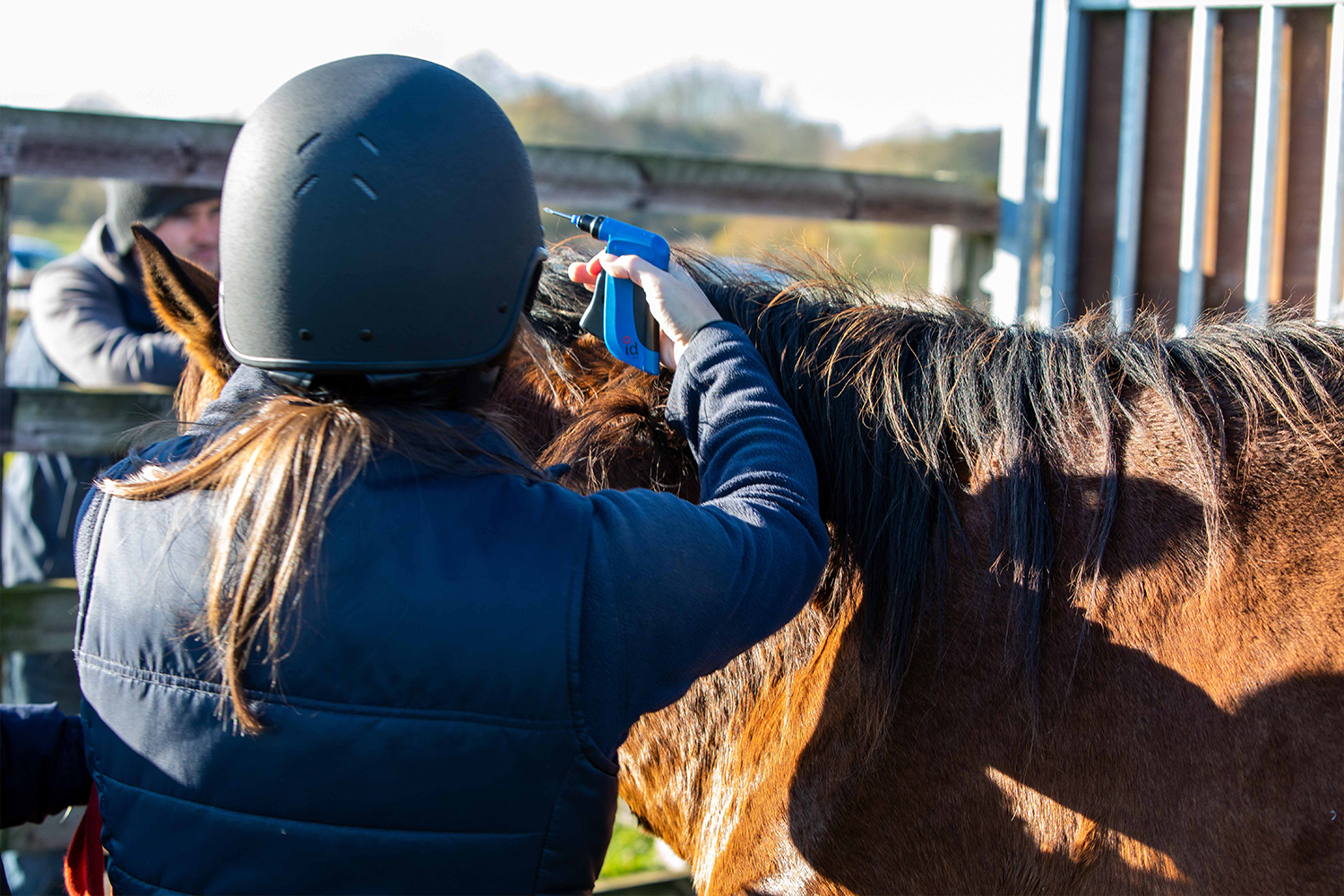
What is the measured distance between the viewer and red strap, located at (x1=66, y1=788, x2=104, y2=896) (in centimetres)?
122

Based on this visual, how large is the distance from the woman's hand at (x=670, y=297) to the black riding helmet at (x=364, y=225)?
259 millimetres

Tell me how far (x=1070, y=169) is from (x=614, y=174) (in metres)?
1.86

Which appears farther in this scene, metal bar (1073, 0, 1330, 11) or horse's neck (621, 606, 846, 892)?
metal bar (1073, 0, 1330, 11)

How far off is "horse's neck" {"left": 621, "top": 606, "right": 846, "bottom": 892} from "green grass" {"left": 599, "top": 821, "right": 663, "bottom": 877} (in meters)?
2.22

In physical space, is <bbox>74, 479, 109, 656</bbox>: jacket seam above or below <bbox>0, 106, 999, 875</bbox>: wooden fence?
below

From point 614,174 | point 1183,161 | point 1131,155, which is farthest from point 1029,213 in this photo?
point 614,174

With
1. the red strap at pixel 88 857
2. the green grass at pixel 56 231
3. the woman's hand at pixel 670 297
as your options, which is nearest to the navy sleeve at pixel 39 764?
the red strap at pixel 88 857

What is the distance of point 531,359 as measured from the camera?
1699 millimetres

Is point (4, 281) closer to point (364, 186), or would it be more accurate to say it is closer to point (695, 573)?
point (364, 186)

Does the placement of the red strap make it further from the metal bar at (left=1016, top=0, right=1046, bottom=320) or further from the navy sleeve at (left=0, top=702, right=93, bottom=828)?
the metal bar at (left=1016, top=0, right=1046, bottom=320)

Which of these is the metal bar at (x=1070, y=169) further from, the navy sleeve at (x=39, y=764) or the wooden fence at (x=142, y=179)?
the navy sleeve at (x=39, y=764)

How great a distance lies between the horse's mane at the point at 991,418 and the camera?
1.29 meters

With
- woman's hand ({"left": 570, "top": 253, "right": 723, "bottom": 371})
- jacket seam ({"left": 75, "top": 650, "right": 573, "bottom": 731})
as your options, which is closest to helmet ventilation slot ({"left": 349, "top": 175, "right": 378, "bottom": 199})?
woman's hand ({"left": 570, "top": 253, "right": 723, "bottom": 371})

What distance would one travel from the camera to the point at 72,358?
3160mm
